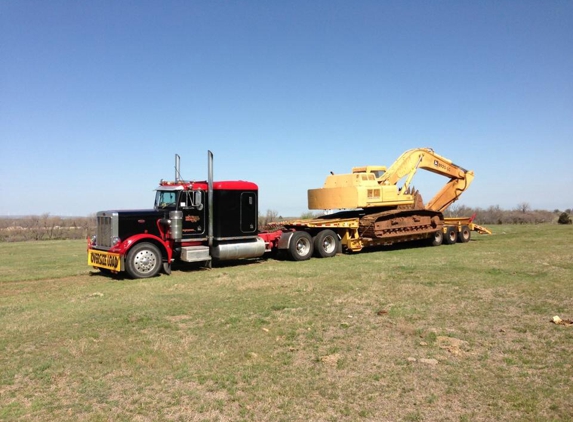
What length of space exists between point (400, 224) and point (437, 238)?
10.8ft

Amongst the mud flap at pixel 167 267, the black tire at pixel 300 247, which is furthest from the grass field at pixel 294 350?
the black tire at pixel 300 247

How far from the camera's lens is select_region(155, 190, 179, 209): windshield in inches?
544

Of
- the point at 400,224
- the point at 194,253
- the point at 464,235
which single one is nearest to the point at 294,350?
the point at 194,253

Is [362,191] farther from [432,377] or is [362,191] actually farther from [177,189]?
[432,377]

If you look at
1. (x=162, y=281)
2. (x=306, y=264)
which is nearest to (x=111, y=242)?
(x=162, y=281)

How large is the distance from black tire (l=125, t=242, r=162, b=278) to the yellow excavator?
19.3ft

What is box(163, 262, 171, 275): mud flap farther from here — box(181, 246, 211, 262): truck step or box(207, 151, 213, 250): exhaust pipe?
box(207, 151, 213, 250): exhaust pipe

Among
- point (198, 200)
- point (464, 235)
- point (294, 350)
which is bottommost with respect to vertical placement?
point (294, 350)

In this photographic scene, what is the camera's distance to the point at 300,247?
1622 centimetres

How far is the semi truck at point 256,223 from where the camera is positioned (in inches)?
509

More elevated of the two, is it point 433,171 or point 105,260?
point 433,171

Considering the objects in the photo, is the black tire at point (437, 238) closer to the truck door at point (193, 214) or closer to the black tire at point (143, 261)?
the truck door at point (193, 214)

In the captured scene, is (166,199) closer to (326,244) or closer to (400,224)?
(326,244)

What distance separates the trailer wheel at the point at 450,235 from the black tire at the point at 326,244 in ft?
22.3
